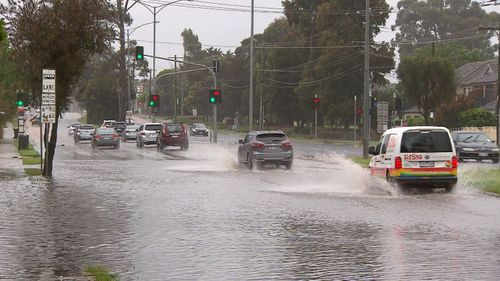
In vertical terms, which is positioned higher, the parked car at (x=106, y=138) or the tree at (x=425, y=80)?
the tree at (x=425, y=80)

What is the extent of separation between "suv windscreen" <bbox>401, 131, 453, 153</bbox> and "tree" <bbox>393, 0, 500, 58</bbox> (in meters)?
126

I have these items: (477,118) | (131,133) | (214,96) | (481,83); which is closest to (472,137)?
(214,96)

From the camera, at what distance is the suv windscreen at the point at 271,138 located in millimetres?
32219

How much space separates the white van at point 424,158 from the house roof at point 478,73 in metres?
73.7

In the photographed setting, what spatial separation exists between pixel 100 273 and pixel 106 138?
47375 mm

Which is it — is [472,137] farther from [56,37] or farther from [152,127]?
[152,127]

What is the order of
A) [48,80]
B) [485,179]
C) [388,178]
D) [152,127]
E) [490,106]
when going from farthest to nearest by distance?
[490,106] < [152,127] < [48,80] < [485,179] < [388,178]

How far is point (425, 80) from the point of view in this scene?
2244 inches

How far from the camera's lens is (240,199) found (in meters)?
19.6

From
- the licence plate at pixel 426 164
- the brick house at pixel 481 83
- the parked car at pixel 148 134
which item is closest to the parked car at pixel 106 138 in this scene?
the parked car at pixel 148 134

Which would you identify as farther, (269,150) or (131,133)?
(131,133)

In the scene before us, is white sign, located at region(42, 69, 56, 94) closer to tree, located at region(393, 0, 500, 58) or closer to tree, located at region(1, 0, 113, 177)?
tree, located at region(1, 0, 113, 177)

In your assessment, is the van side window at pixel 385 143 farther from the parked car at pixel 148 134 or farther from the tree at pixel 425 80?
the parked car at pixel 148 134

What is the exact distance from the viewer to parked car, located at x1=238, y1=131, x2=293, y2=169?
105ft
